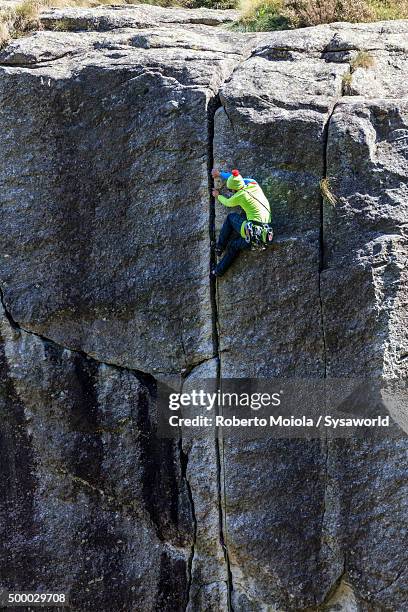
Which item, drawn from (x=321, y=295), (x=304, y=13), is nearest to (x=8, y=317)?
(x=321, y=295)

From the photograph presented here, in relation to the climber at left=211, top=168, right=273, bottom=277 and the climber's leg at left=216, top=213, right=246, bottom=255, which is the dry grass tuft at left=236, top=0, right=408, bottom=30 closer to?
the climber at left=211, top=168, right=273, bottom=277

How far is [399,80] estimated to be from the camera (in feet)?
35.3

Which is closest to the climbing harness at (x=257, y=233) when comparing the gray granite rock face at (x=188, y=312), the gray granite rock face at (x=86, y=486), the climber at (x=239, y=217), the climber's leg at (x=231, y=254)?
the climber at (x=239, y=217)

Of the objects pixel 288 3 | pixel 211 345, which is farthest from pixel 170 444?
pixel 288 3

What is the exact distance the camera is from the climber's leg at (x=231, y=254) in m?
10.0

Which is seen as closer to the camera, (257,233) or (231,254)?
(257,233)

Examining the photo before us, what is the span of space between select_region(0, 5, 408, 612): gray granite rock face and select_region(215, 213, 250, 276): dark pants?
0.17 m

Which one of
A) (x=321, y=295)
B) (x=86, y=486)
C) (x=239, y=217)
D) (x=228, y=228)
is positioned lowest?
(x=86, y=486)

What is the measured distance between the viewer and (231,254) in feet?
33.1

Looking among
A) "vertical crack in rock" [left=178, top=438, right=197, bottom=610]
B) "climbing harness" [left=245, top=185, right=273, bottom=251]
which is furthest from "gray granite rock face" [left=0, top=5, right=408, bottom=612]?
"climbing harness" [left=245, top=185, right=273, bottom=251]

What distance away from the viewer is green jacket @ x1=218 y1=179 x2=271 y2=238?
9.87 metres

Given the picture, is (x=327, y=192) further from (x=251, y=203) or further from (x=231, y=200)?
(x=231, y=200)

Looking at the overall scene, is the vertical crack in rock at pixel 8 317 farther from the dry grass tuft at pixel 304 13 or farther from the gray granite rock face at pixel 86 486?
the dry grass tuft at pixel 304 13

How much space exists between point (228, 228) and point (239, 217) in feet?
0.58
